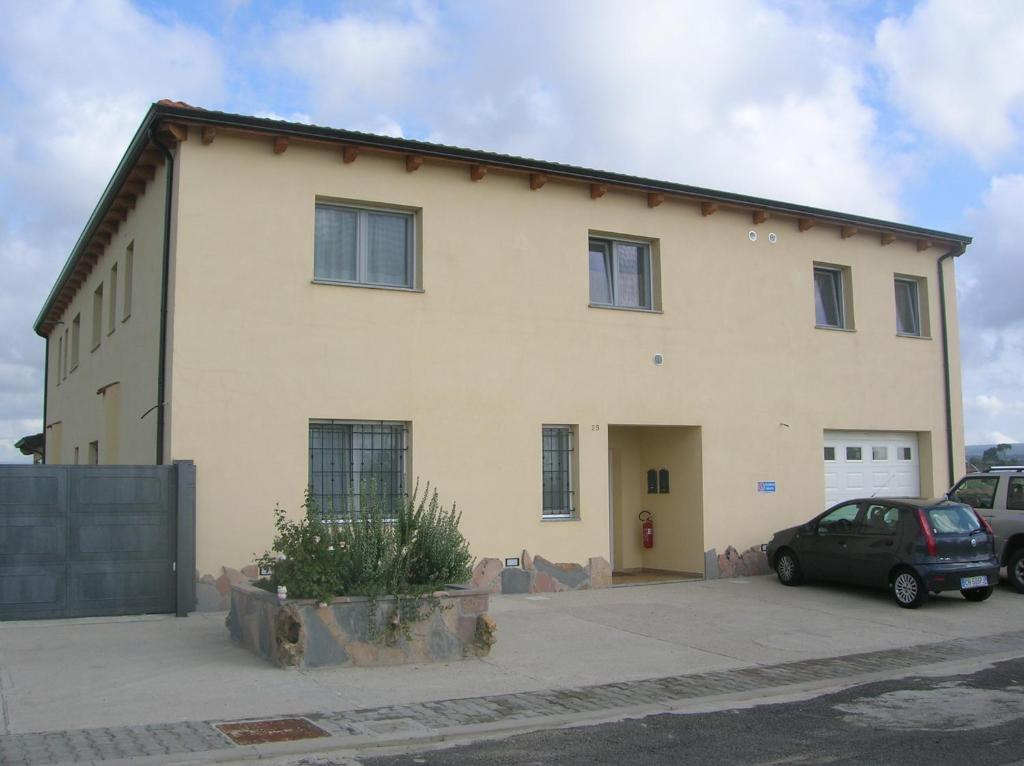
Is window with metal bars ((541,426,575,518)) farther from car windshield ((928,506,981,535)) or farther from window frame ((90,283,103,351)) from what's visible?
window frame ((90,283,103,351))

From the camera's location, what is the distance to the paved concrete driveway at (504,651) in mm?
7969

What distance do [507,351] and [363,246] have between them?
2.56 m

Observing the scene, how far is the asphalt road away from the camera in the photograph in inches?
258

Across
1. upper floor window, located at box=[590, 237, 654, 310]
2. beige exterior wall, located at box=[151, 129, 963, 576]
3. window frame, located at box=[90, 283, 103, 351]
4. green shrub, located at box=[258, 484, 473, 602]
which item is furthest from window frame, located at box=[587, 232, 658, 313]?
window frame, located at box=[90, 283, 103, 351]

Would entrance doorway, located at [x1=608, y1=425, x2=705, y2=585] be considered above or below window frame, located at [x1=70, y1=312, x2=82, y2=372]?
below

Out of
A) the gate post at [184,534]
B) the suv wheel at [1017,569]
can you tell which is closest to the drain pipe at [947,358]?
the suv wheel at [1017,569]

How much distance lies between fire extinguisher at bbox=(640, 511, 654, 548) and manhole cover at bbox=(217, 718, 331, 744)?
1013 cm

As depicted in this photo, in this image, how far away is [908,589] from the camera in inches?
519

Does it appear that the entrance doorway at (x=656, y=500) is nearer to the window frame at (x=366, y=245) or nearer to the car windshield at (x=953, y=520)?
the car windshield at (x=953, y=520)

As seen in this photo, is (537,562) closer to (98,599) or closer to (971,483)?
(98,599)

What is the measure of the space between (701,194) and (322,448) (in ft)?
24.6

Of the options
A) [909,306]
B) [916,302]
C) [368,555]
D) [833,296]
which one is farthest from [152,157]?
[916,302]

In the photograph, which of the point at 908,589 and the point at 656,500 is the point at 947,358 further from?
the point at 908,589

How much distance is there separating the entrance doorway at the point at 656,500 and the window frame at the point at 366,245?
4.81 meters
